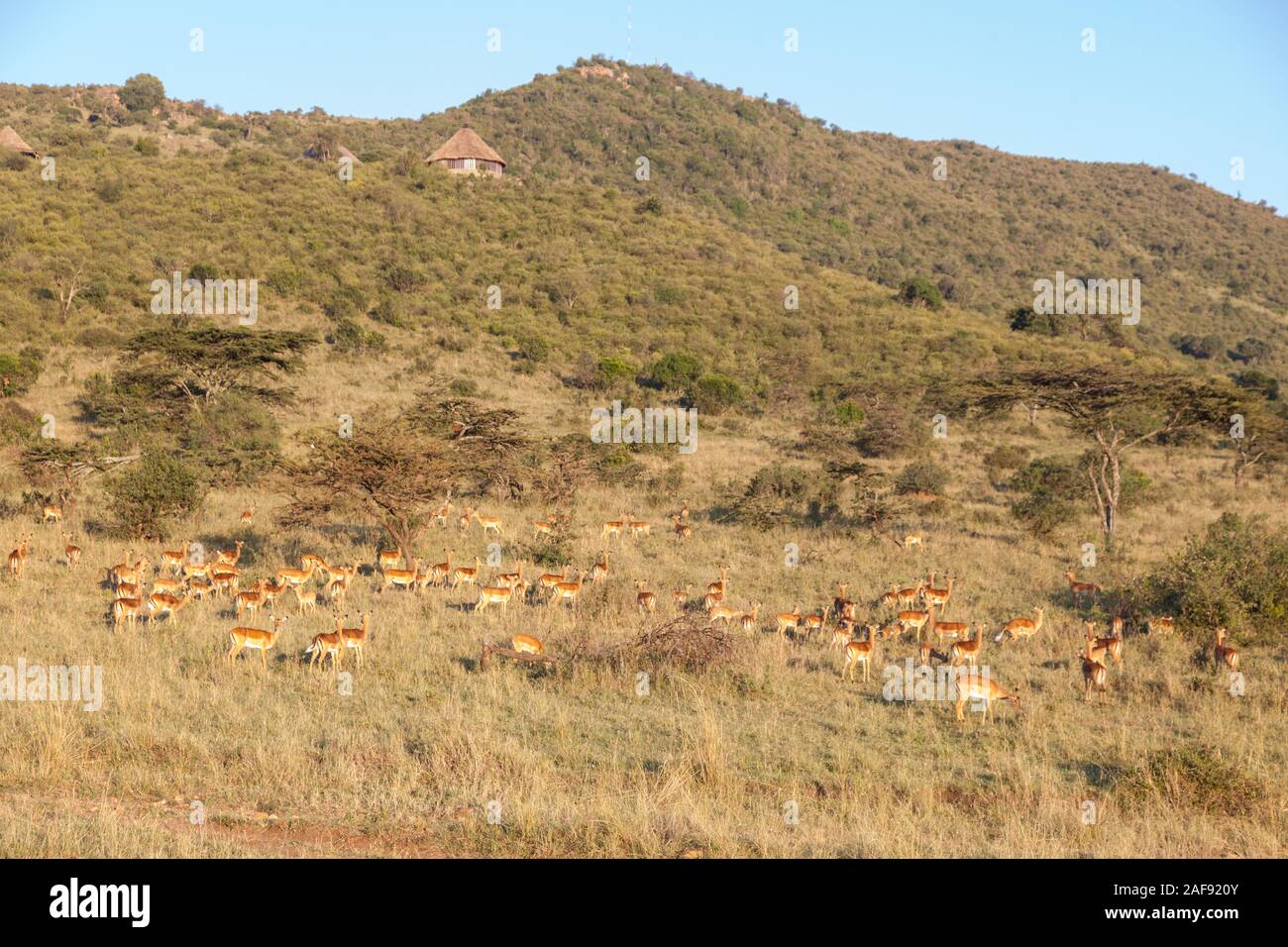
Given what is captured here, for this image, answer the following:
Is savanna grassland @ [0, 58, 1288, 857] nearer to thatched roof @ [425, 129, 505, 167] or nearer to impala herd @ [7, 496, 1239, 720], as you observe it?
impala herd @ [7, 496, 1239, 720]

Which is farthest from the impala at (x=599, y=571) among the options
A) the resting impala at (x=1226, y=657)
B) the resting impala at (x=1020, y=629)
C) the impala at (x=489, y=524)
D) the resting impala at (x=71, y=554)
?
the resting impala at (x=1226, y=657)

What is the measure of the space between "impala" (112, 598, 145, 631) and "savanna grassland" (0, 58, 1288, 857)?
27cm

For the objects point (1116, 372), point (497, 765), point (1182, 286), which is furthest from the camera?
point (1182, 286)

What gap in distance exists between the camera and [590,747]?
26.8 ft

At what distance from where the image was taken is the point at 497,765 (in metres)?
7.46

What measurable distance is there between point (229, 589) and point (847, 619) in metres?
8.43

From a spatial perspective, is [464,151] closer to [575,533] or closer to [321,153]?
[321,153]

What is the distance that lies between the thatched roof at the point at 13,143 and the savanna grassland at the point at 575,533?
2020 mm

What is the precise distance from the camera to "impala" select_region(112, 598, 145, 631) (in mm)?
11781

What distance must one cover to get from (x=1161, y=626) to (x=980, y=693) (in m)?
4.67

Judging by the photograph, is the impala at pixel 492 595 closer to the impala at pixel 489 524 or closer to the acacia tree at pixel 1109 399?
the impala at pixel 489 524
